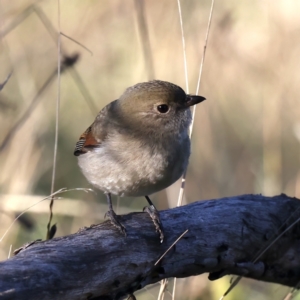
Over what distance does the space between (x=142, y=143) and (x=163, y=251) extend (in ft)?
3.56

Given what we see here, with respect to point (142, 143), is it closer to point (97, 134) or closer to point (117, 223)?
point (97, 134)

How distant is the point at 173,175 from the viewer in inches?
168

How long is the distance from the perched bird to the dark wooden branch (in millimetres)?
343

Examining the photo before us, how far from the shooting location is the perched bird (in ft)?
13.9

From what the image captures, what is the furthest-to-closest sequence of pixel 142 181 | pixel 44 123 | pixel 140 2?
1. pixel 44 123
2. pixel 140 2
3. pixel 142 181

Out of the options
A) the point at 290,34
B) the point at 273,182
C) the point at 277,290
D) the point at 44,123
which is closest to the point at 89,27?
the point at 44,123

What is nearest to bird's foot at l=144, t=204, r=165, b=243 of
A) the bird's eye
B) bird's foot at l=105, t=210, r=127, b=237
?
bird's foot at l=105, t=210, r=127, b=237

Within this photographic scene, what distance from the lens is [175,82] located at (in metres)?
7.35

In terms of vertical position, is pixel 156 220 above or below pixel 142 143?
below

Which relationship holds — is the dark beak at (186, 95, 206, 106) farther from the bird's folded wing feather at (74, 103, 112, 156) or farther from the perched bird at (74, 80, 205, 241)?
the bird's folded wing feather at (74, 103, 112, 156)

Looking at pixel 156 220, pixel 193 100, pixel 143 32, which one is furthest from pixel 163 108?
pixel 143 32

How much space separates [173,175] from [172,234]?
0.65m

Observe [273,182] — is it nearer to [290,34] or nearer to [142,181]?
[290,34]

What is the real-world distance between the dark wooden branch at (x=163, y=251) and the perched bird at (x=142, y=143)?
0.34m
